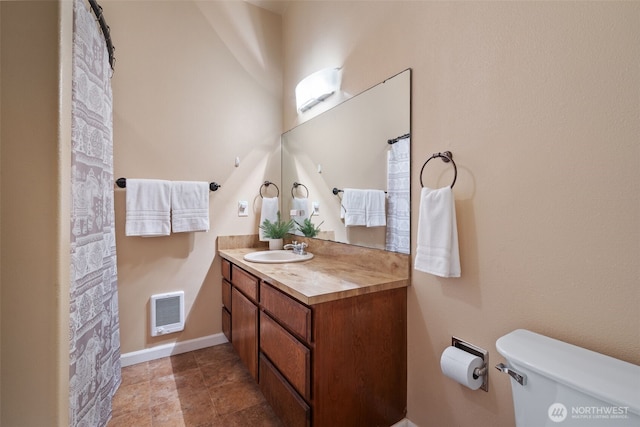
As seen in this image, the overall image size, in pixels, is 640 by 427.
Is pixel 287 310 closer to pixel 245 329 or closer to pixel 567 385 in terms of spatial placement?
pixel 245 329

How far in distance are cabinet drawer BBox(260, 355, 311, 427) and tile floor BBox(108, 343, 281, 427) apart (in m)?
0.18

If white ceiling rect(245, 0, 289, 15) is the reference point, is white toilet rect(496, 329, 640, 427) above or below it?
below

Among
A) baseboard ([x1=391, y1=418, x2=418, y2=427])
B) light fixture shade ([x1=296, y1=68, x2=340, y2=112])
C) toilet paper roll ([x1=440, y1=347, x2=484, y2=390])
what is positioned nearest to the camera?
toilet paper roll ([x1=440, y1=347, x2=484, y2=390])

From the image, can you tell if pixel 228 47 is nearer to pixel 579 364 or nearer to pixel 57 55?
pixel 57 55

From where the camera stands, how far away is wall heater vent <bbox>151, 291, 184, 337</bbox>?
221 cm

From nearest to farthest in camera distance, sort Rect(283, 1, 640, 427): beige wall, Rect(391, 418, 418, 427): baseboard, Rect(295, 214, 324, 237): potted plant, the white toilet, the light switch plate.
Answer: the white toilet < Rect(283, 1, 640, 427): beige wall < Rect(391, 418, 418, 427): baseboard < Rect(295, 214, 324, 237): potted plant < the light switch plate

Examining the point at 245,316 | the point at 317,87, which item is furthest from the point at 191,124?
the point at 245,316

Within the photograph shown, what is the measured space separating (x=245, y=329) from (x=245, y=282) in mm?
303

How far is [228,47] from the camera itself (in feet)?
8.14

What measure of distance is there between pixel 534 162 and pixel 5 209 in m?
1.49

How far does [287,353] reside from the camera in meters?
1.36

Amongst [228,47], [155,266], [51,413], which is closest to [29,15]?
[51,413]

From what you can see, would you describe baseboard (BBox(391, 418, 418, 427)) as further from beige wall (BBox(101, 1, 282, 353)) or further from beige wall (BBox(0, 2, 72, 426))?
beige wall (BBox(101, 1, 282, 353))

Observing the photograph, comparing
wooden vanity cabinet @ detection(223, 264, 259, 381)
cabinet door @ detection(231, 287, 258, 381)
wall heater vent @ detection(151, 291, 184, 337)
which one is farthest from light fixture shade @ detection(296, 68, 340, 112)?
wall heater vent @ detection(151, 291, 184, 337)
